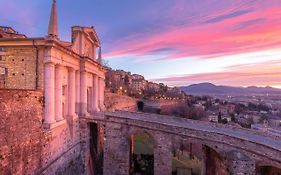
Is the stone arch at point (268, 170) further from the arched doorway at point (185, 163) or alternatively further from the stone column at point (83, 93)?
the stone column at point (83, 93)

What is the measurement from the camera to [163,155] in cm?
2159

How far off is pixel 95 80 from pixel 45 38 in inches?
523

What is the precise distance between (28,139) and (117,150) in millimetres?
9997

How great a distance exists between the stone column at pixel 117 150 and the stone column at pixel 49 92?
6.78m

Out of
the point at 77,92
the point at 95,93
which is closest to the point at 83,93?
the point at 77,92

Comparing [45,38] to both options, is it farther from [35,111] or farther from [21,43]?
[35,111]

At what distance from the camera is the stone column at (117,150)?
2359 centimetres

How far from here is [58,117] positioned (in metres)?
19.8

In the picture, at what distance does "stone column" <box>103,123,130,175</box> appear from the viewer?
929 inches

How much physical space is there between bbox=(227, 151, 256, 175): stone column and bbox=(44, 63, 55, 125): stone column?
989cm

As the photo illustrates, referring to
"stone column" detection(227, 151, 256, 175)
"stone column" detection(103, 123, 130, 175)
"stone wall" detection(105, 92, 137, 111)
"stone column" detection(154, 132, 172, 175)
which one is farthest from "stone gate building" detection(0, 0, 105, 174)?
"stone wall" detection(105, 92, 137, 111)

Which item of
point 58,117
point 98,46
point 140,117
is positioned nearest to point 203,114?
point 98,46

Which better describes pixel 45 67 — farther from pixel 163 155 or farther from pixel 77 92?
pixel 163 155

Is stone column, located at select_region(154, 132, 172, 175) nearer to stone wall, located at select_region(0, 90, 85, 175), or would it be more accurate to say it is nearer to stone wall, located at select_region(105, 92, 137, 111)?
stone wall, located at select_region(0, 90, 85, 175)
